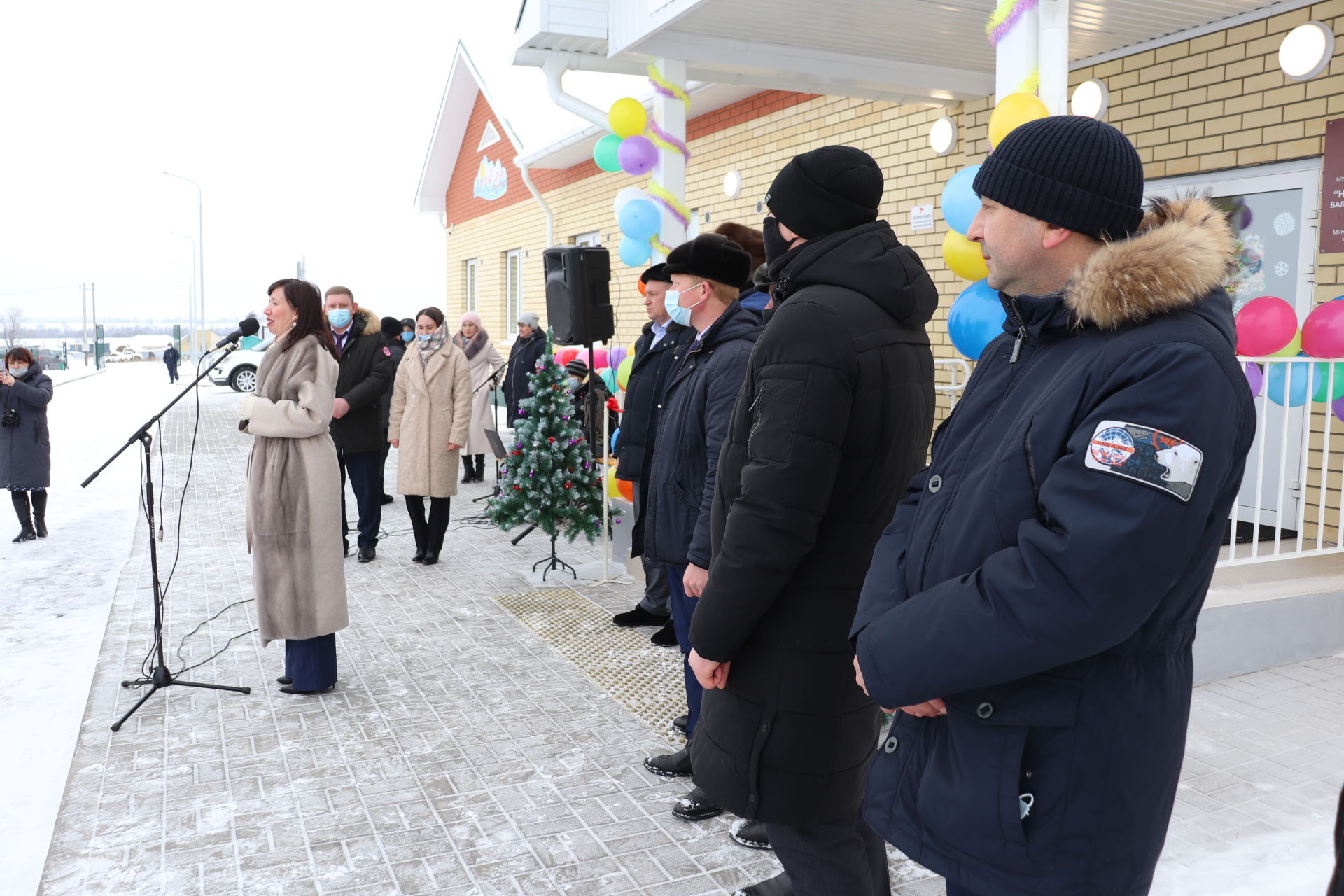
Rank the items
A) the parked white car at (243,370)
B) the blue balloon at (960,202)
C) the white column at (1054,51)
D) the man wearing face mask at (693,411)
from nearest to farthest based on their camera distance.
→ the man wearing face mask at (693,411)
the blue balloon at (960,202)
the white column at (1054,51)
the parked white car at (243,370)

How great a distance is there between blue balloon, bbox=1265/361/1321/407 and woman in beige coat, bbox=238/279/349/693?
4.62 meters

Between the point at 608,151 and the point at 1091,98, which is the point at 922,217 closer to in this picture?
the point at 1091,98

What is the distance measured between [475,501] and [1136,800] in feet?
29.5

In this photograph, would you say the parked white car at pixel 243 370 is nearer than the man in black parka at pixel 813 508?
No

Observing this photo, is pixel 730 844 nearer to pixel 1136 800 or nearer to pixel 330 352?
pixel 1136 800

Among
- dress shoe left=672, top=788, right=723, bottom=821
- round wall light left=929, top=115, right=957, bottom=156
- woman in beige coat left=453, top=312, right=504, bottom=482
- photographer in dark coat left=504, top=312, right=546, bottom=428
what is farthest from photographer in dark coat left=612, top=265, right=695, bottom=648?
photographer in dark coat left=504, top=312, right=546, bottom=428

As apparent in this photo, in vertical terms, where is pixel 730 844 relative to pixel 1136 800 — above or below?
below

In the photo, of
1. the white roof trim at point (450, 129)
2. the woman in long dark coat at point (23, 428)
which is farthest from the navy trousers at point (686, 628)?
the white roof trim at point (450, 129)

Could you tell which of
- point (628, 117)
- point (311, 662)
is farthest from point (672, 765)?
point (628, 117)

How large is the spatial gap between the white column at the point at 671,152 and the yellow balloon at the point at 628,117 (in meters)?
0.13

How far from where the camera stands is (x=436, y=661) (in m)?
5.16

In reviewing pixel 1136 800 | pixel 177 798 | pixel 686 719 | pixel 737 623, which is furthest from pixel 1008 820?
pixel 177 798

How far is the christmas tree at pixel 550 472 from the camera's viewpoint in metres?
6.61

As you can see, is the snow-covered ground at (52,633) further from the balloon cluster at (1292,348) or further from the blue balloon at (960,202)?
the balloon cluster at (1292,348)
